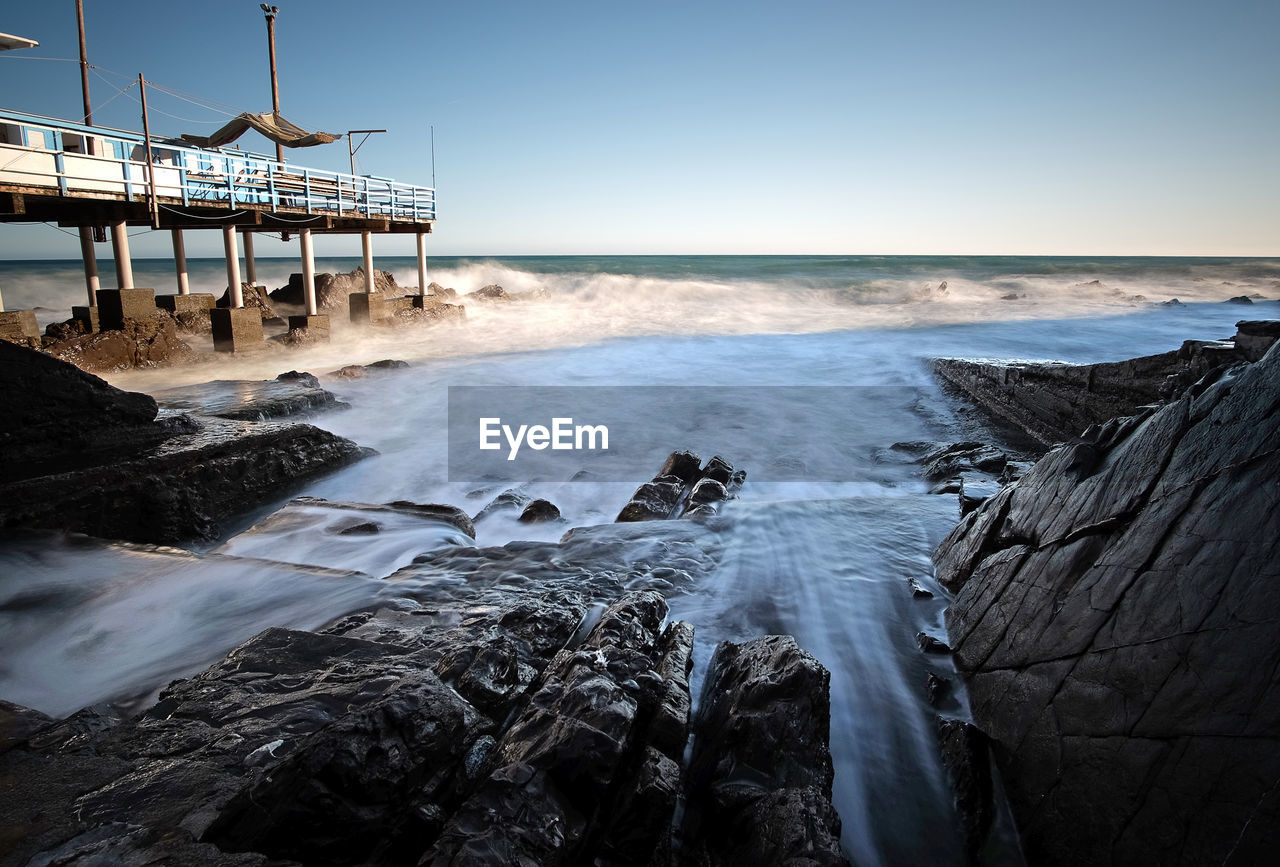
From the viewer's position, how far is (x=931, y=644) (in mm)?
3754

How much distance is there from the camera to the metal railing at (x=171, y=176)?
1023 centimetres

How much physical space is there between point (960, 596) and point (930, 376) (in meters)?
10.4

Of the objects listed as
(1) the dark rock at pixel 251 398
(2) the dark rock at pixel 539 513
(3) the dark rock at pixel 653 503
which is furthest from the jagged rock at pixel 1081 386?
(1) the dark rock at pixel 251 398

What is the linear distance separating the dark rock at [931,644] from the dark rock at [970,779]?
65cm

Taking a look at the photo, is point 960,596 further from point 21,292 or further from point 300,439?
point 21,292

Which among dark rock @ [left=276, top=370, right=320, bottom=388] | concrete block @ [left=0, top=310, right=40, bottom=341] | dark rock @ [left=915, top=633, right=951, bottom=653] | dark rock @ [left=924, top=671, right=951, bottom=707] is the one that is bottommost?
dark rock @ [left=924, top=671, right=951, bottom=707]

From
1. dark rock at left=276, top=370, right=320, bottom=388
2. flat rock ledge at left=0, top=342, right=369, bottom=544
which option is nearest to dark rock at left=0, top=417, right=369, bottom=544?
flat rock ledge at left=0, top=342, right=369, bottom=544

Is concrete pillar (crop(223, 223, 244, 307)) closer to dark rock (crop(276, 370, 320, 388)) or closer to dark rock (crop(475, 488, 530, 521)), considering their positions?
dark rock (crop(276, 370, 320, 388))

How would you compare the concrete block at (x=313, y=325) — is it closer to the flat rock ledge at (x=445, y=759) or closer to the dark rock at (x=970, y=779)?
the flat rock ledge at (x=445, y=759)

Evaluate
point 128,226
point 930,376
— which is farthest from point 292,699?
point 128,226

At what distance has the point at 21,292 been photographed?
40.7m

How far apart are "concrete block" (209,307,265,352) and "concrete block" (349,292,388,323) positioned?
4.56m

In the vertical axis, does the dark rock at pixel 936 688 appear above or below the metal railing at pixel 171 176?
below

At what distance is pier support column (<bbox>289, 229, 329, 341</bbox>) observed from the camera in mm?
15453
